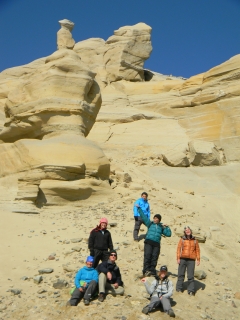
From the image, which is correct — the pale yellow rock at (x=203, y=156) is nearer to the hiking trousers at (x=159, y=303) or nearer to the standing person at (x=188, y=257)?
the standing person at (x=188, y=257)

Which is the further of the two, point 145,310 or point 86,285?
point 86,285

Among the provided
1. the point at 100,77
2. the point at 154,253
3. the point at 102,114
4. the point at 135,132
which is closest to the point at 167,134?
the point at 135,132

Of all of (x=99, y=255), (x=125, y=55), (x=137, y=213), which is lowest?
(x=99, y=255)

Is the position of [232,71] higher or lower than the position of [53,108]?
higher

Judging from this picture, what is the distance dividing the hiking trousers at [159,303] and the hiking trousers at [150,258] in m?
1.20

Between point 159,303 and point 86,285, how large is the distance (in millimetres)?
1136

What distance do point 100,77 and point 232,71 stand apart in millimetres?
10740

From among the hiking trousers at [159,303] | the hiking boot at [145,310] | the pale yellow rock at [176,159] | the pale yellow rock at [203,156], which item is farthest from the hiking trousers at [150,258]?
the pale yellow rock at [203,156]

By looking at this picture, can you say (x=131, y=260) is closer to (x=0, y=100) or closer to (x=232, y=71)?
(x=232, y=71)

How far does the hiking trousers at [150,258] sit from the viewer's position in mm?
7316

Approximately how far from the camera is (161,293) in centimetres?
617

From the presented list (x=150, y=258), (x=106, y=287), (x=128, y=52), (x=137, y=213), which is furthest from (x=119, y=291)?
(x=128, y=52)

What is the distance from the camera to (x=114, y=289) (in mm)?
6555

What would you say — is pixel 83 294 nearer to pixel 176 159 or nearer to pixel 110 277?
pixel 110 277
